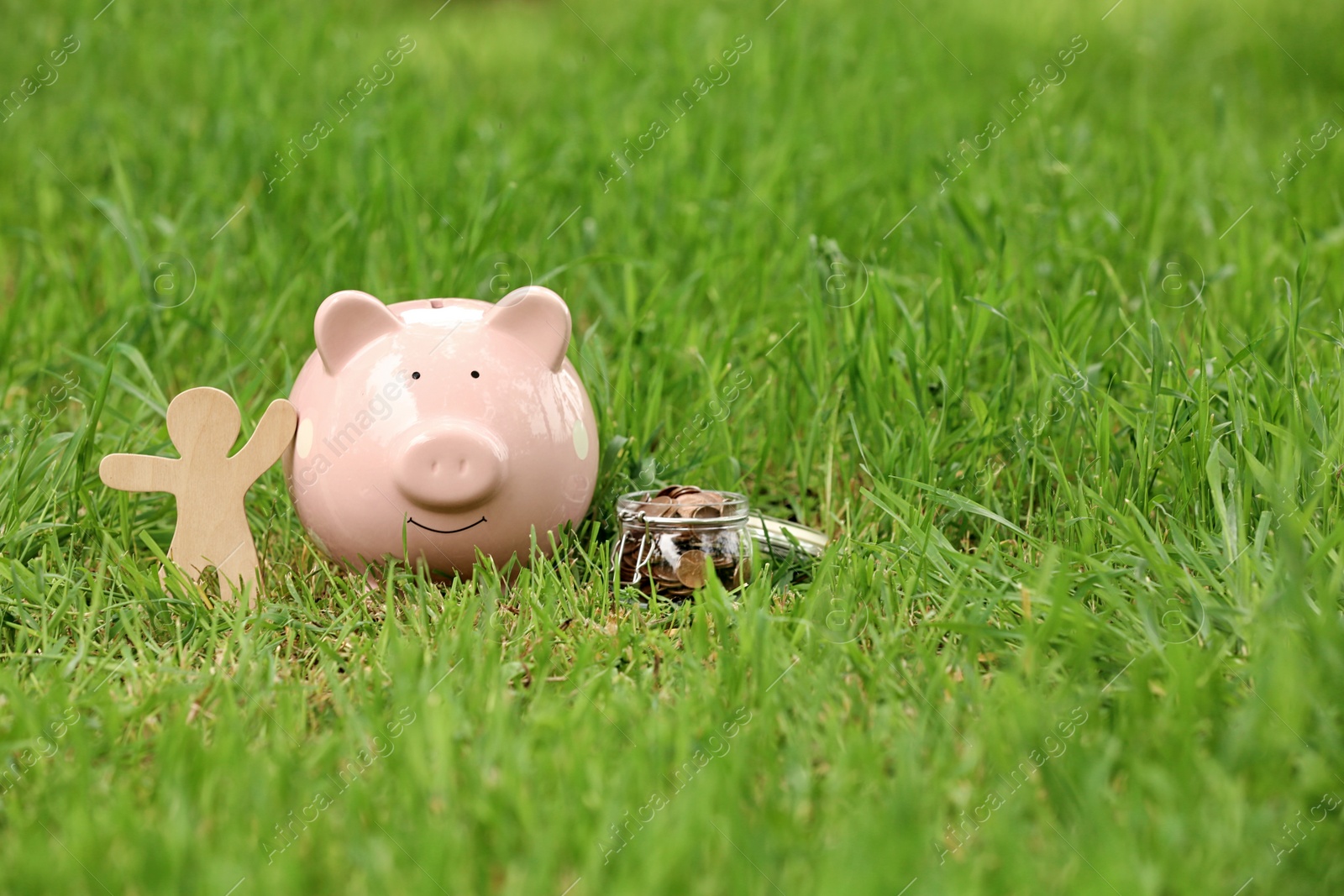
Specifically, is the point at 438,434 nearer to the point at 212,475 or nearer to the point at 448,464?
the point at 448,464

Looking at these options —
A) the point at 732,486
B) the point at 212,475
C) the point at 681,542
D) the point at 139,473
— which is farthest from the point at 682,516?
the point at 139,473

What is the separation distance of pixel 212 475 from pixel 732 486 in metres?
1.21

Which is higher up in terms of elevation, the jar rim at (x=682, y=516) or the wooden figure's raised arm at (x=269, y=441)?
the wooden figure's raised arm at (x=269, y=441)

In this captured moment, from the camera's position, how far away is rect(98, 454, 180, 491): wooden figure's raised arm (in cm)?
231

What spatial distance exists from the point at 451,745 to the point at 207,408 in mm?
1074

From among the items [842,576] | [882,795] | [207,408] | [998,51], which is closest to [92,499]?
[207,408]

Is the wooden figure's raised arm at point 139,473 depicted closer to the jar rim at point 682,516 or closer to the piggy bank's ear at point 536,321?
the piggy bank's ear at point 536,321

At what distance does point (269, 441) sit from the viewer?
2.35 meters

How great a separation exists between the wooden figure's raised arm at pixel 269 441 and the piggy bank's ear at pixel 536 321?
1.49ft

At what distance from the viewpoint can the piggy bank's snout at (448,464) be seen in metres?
2.19

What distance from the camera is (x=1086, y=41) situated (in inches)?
255

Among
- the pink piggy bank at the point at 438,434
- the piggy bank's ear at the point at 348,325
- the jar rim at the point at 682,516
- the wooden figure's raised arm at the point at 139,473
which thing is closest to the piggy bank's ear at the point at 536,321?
Answer: the pink piggy bank at the point at 438,434

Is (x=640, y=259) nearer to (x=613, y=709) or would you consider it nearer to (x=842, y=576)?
(x=842, y=576)

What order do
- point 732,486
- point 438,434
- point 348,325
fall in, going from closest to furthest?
point 438,434, point 348,325, point 732,486
